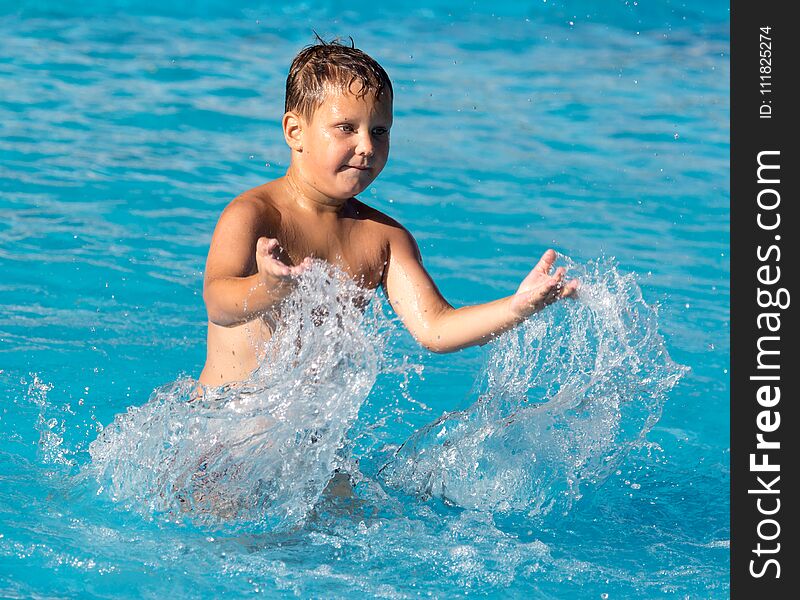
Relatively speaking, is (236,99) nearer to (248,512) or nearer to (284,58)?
(284,58)

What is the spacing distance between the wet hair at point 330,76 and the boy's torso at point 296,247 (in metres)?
0.31

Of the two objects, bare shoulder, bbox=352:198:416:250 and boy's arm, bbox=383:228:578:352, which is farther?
bare shoulder, bbox=352:198:416:250

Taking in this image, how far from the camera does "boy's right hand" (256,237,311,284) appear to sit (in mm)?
2902

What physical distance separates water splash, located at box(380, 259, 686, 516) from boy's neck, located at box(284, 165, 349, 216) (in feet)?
2.40

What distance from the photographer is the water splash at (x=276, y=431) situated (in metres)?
3.48

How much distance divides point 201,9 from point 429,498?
809cm

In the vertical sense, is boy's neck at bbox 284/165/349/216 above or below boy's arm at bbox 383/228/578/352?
above

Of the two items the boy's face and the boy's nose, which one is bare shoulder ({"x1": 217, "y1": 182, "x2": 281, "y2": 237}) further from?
the boy's nose

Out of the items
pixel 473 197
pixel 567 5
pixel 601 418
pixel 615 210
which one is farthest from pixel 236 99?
pixel 601 418

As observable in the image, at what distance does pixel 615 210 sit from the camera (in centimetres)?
728

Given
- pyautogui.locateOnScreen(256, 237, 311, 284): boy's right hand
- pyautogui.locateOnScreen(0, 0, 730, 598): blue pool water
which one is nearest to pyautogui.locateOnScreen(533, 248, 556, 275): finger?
pyautogui.locateOnScreen(0, 0, 730, 598): blue pool water

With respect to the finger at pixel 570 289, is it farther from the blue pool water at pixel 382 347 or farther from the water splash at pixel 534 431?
the water splash at pixel 534 431

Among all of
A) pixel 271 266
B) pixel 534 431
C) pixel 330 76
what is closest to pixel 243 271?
pixel 271 266
